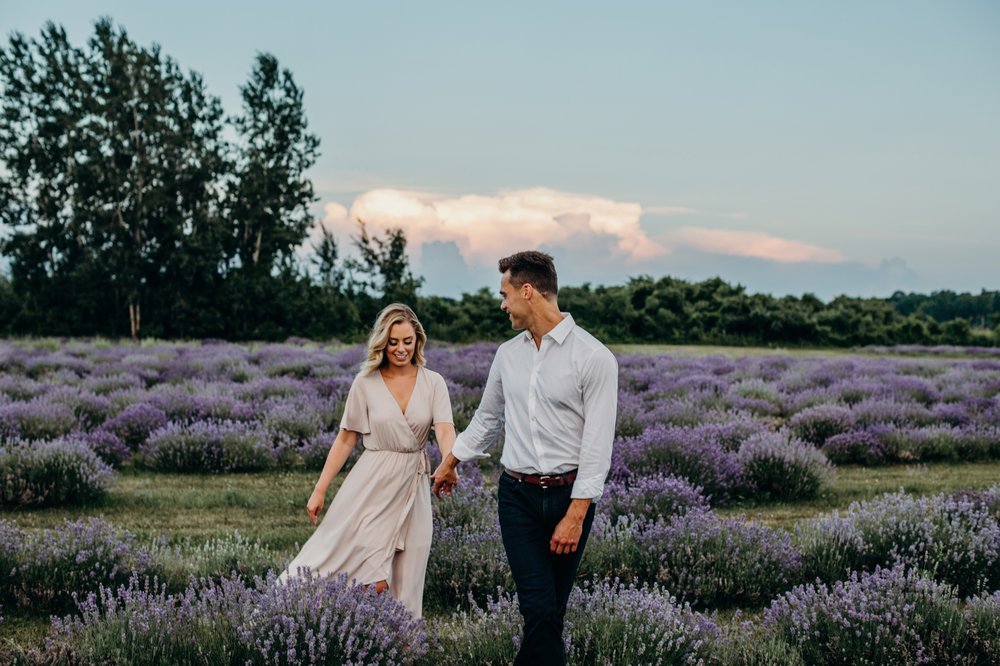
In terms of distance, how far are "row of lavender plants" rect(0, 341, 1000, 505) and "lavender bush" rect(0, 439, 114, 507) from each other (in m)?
0.01

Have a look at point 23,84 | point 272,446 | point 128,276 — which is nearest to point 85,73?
point 23,84

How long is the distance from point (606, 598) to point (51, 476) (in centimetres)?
591

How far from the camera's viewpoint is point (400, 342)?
452 centimetres

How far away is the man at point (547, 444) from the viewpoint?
3.31 metres

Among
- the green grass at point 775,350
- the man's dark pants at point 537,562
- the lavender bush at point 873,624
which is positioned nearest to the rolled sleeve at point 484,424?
the man's dark pants at point 537,562

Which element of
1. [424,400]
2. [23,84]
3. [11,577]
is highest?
[23,84]

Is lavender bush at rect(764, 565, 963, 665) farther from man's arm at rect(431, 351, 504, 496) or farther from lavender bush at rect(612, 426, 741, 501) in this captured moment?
lavender bush at rect(612, 426, 741, 501)

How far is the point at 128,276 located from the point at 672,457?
31293 millimetres

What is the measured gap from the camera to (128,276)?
113ft

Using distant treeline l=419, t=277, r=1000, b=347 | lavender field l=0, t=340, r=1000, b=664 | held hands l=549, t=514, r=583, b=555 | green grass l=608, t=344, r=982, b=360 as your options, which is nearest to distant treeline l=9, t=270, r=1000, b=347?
distant treeline l=419, t=277, r=1000, b=347

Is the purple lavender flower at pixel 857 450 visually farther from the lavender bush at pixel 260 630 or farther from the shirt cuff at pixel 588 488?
the shirt cuff at pixel 588 488

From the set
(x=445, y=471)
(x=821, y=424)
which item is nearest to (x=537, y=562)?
(x=445, y=471)

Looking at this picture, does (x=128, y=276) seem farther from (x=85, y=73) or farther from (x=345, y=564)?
(x=345, y=564)

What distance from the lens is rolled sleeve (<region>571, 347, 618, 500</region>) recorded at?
3256mm
